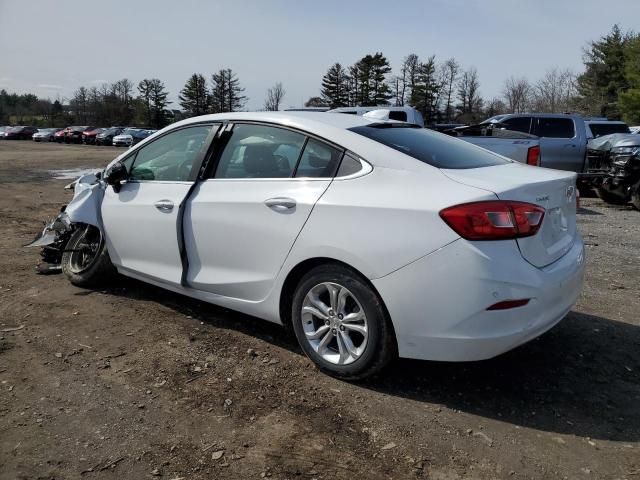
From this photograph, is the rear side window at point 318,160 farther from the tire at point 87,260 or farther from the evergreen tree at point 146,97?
the evergreen tree at point 146,97

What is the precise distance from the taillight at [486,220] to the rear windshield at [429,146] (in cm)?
47

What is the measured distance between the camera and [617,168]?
1039 cm

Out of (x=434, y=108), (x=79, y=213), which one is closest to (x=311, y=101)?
(x=434, y=108)

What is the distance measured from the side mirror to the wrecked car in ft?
29.9

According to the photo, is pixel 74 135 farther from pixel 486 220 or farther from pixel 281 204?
pixel 486 220

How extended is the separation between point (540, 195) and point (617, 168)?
8.79 meters

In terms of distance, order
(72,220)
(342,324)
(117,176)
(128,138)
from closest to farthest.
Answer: (342,324)
(117,176)
(72,220)
(128,138)

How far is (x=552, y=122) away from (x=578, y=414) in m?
10.8

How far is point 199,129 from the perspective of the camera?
409 cm

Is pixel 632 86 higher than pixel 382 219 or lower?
higher

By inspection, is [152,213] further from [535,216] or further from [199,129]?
[535,216]

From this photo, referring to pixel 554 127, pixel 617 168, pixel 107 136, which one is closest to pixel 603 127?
pixel 554 127

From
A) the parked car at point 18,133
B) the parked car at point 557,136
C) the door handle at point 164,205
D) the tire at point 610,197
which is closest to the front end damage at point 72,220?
the door handle at point 164,205

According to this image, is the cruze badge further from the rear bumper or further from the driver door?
the driver door
